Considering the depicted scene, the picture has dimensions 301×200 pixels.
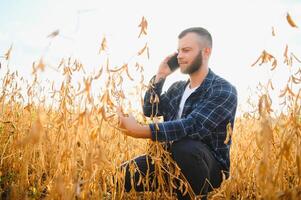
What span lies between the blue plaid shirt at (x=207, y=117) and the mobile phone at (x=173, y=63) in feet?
0.83

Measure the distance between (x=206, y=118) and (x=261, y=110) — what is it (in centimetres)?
94

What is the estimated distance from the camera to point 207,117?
6.86 feet

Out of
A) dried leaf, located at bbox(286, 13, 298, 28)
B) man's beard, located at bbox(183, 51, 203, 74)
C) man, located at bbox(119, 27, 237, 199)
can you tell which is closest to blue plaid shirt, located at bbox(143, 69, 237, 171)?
man, located at bbox(119, 27, 237, 199)

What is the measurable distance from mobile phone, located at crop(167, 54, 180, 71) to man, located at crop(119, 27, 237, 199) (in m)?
0.03

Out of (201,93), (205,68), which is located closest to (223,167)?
(201,93)

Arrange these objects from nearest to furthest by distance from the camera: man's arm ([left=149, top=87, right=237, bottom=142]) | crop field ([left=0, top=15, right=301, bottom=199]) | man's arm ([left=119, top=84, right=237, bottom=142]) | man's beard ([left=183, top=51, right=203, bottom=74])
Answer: crop field ([left=0, top=15, right=301, bottom=199]) < man's arm ([left=119, top=84, right=237, bottom=142]) < man's arm ([left=149, top=87, right=237, bottom=142]) < man's beard ([left=183, top=51, right=203, bottom=74])

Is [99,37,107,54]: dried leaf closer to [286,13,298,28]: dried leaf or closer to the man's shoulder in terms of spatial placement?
[286,13,298,28]: dried leaf

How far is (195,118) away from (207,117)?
0.09 metres

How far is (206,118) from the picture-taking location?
209 centimetres

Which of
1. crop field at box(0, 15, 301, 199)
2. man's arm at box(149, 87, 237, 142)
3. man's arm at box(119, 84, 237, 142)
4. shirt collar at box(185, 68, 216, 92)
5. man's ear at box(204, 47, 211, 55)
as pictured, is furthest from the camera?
man's ear at box(204, 47, 211, 55)

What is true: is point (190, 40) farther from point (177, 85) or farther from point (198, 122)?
point (198, 122)

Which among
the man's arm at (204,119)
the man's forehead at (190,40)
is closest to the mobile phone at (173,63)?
the man's forehead at (190,40)

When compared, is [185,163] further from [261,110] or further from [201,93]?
[261,110]

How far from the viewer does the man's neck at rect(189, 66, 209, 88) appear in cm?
252
